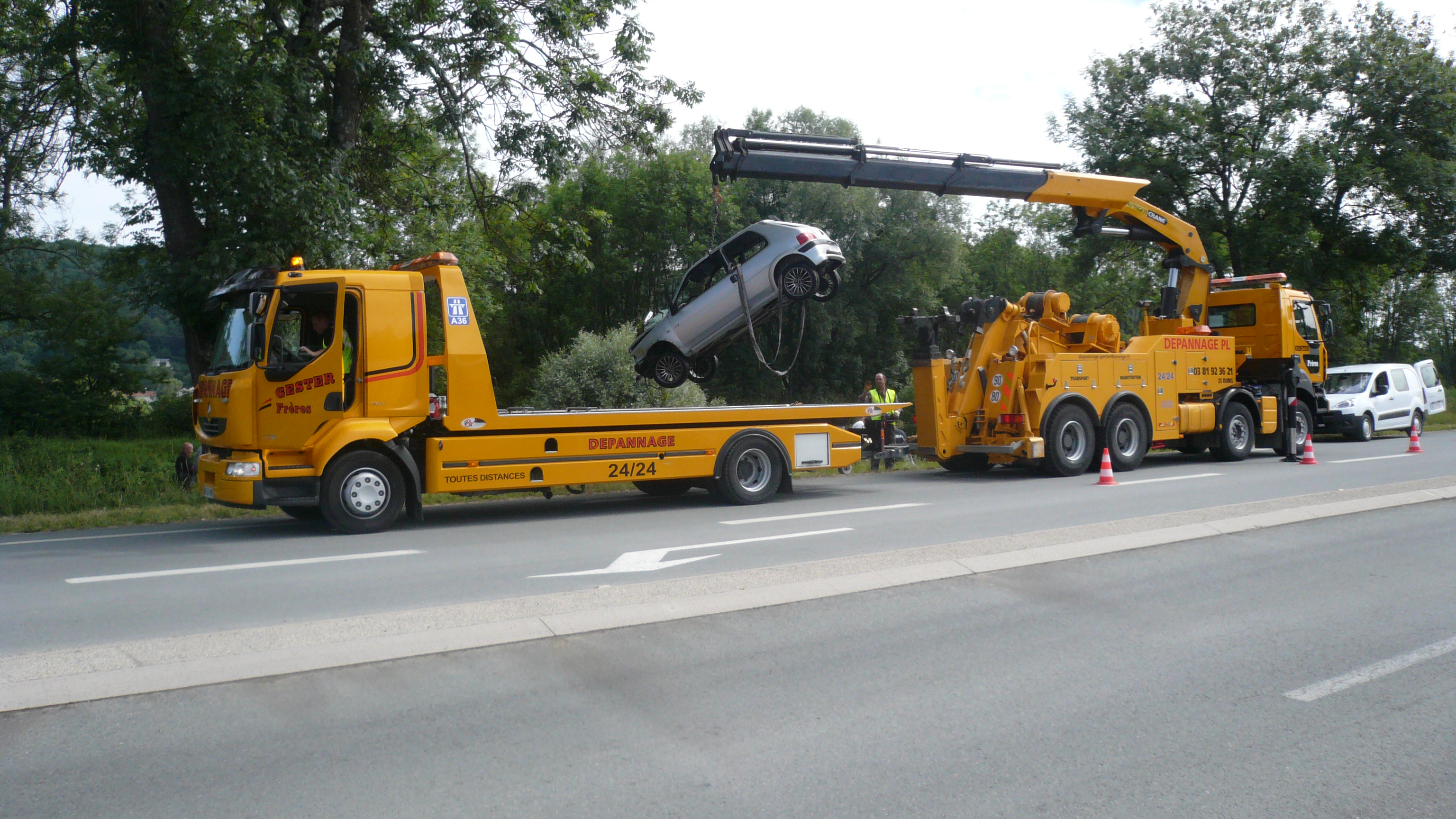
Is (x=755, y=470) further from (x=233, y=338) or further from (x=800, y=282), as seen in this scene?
(x=233, y=338)

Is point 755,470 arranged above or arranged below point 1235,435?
below

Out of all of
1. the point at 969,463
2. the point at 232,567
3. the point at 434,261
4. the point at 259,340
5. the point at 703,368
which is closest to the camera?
the point at 232,567

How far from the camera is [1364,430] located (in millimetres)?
23266

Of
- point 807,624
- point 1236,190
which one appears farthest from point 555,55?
point 1236,190

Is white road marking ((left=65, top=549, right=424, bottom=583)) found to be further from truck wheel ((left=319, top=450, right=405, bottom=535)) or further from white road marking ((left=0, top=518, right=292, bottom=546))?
white road marking ((left=0, top=518, right=292, bottom=546))

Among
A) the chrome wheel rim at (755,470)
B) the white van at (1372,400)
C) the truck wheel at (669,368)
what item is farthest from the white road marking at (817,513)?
the white van at (1372,400)

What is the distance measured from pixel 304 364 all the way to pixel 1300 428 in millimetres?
17688

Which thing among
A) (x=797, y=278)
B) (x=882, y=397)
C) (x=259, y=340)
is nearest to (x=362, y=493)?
(x=259, y=340)

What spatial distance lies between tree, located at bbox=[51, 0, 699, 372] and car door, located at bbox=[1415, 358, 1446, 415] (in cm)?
2179

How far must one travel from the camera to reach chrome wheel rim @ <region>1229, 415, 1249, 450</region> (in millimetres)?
17688

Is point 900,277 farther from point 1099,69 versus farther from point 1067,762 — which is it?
point 1067,762

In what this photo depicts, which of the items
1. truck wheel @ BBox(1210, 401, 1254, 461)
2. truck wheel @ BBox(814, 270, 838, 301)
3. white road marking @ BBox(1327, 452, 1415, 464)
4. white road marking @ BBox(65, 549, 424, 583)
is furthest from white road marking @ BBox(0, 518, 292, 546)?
white road marking @ BBox(1327, 452, 1415, 464)

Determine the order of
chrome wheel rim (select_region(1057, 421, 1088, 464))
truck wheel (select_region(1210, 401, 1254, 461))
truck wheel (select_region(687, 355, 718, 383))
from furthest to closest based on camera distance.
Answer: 1. truck wheel (select_region(1210, 401, 1254, 461))
2. chrome wheel rim (select_region(1057, 421, 1088, 464))
3. truck wheel (select_region(687, 355, 718, 383))

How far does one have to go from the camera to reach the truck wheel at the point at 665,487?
Result: 13.6 metres
